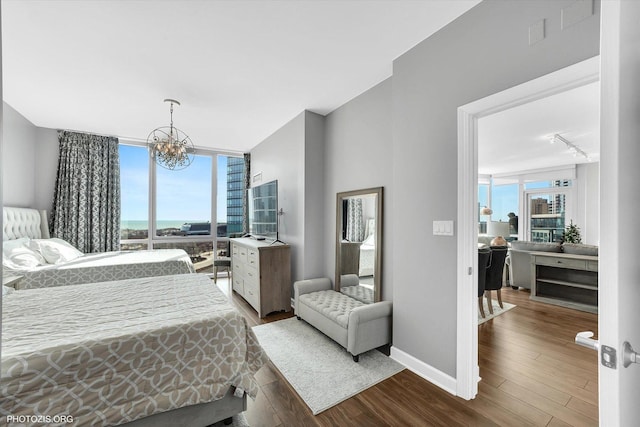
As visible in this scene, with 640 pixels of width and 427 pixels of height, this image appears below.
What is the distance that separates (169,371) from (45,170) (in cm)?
459

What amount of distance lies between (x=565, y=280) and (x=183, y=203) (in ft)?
21.7

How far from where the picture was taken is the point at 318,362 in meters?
2.44

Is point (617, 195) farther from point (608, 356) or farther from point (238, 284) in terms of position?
point (238, 284)

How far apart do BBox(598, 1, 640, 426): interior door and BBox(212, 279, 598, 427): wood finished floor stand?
1.31m

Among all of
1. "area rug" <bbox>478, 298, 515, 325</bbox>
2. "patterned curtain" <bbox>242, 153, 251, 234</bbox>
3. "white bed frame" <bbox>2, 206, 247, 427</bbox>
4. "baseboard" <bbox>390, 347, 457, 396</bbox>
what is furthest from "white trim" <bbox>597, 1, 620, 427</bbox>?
"patterned curtain" <bbox>242, 153, 251, 234</bbox>

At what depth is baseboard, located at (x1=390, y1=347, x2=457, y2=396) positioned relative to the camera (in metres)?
2.05

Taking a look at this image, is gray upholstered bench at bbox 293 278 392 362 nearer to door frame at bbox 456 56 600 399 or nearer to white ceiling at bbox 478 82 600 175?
door frame at bbox 456 56 600 399

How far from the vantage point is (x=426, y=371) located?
2.22 m

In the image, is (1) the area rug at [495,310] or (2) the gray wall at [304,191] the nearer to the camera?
(1) the area rug at [495,310]

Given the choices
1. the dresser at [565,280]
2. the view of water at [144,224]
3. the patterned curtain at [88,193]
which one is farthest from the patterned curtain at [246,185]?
the dresser at [565,280]

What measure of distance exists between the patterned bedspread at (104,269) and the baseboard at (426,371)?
2.76 metres

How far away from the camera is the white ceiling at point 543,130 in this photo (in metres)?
3.09

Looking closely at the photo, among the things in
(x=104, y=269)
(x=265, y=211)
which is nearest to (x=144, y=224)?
(x=104, y=269)

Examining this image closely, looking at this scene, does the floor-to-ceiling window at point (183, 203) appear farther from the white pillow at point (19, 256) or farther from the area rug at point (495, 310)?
the area rug at point (495, 310)
